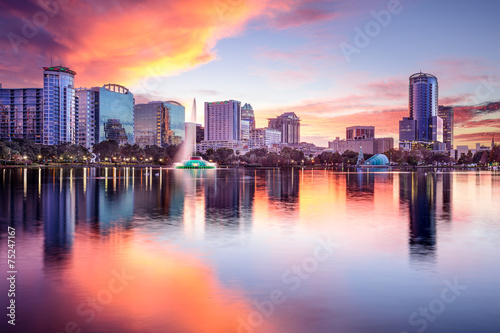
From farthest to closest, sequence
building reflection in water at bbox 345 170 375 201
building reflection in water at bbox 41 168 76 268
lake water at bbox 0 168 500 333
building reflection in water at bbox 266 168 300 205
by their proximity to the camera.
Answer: building reflection in water at bbox 345 170 375 201 < building reflection in water at bbox 266 168 300 205 < building reflection in water at bbox 41 168 76 268 < lake water at bbox 0 168 500 333

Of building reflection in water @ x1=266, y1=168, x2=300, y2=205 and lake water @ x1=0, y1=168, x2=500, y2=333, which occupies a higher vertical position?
building reflection in water @ x1=266, y1=168, x2=300, y2=205

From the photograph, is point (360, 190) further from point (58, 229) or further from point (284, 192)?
point (58, 229)

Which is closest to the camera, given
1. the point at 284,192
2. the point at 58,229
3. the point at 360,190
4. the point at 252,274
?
the point at 252,274

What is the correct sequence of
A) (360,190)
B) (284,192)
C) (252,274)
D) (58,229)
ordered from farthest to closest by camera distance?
(360,190)
(284,192)
(58,229)
(252,274)

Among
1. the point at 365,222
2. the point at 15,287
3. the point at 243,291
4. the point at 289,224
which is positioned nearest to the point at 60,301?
the point at 15,287

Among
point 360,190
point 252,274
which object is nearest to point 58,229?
point 252,274

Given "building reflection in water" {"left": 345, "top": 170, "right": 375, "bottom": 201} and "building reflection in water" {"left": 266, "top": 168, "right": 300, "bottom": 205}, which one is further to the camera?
"building reflection in water" {"left": 345, "top": 170, "right": 375, "bottom": 201}

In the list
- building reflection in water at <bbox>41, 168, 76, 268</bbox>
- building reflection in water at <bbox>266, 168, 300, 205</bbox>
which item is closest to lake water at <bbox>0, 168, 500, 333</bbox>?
building reflection in water at <bbox>41, 168, 76, 268</bbox>

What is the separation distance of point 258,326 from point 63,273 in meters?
6.69

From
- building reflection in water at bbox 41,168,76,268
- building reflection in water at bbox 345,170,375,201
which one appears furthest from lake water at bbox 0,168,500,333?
building reflection in water at bbox 345,170,375,201

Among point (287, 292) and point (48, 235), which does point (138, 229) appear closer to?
point (48, 235)

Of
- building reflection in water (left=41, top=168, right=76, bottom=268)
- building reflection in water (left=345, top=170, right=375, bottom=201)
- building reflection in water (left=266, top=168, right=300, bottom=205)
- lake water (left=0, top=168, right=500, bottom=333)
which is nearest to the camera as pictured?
lake water (left=0, top=168, right=500, bottom=333)

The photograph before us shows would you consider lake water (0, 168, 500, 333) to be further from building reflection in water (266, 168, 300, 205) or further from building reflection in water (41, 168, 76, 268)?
building reflection in water (266, 168, 300, 205)

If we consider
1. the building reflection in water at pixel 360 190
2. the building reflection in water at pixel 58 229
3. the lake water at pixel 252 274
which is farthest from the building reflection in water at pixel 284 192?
the building reflection in water at pixel 58 229
